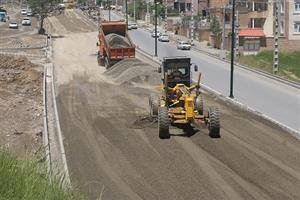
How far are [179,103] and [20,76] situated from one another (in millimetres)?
24640

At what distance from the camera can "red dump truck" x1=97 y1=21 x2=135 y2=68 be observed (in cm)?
5147

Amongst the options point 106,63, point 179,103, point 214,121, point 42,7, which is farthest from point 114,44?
point 42,7

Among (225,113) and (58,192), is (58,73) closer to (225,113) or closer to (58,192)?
(225,113)

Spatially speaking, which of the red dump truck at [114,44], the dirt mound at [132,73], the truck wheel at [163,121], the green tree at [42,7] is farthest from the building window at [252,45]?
the truck wheel at [163,121]

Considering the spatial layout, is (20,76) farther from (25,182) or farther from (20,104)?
(25,182)

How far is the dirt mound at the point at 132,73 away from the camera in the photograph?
142 ft

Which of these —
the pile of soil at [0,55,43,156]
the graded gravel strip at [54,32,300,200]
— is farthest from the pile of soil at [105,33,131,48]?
the graded gravel strip at [54,32,300,200]

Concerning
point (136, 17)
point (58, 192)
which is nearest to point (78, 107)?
point (58, 192)

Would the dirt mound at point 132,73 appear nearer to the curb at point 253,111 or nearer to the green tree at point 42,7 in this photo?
the curb at point 253,111

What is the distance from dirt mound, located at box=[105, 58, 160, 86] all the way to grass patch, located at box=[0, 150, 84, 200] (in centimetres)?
3409

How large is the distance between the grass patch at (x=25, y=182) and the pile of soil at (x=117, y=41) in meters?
43.8

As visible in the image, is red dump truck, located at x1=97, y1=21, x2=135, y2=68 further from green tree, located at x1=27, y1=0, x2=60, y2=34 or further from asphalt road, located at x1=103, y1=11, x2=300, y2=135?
green tree, located at x1=27, y1=0, x2=60, y2=34

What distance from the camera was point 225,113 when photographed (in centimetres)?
3094

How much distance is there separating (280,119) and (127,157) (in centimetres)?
1058
